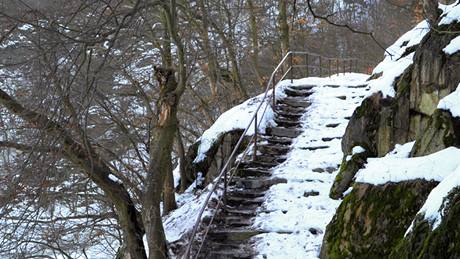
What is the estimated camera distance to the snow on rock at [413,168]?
484cm

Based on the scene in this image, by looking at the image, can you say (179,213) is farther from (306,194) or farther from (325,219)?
(325,219)

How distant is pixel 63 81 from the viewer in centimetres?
470

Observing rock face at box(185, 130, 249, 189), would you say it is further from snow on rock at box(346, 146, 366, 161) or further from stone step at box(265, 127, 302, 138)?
snow on rock at box(346, 146, 366, 161)

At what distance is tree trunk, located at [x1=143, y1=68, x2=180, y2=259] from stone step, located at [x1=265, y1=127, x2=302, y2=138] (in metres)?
3.68

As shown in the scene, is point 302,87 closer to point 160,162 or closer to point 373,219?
point 160,162

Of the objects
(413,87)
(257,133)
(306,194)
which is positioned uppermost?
(413,87)

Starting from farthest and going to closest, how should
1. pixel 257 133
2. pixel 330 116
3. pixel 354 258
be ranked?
pixel 330 116 < pixel 257 133 < pixel 354 258

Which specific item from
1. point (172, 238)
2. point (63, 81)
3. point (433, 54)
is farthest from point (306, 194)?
point (63, 81)

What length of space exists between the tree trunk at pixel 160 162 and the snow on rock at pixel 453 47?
12.6ft

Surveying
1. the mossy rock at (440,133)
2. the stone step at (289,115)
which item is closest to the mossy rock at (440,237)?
the mossy rock at (440,133)

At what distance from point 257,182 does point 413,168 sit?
400cm

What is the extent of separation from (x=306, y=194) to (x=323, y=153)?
1615 mm

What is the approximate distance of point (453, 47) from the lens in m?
7.21

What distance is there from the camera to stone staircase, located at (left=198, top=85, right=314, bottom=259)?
7496 millimetres
